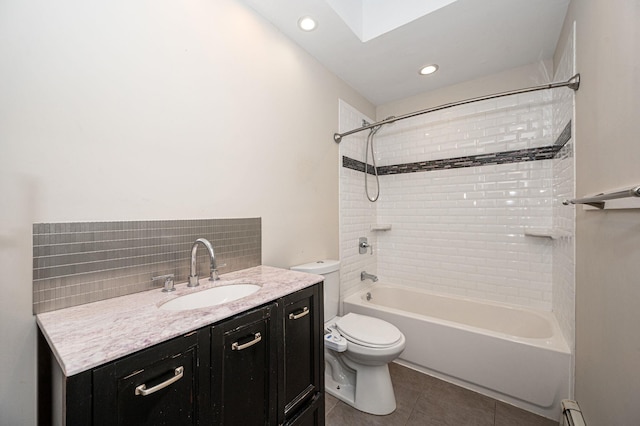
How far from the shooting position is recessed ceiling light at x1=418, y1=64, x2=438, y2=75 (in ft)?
7.25

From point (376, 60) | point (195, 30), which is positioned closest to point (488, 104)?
point (376, 60)

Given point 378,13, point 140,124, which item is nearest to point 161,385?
point 140,124

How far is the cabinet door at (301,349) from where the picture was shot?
1.08 meters

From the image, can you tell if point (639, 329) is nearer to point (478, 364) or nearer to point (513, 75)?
point (478, 364)

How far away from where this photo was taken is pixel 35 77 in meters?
0.87

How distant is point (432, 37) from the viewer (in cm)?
184

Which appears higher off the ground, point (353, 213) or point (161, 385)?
point (353, 213)

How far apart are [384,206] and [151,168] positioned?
2388mm

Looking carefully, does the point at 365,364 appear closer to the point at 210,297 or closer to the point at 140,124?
the point at 210,297

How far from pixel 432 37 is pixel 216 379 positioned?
242cm

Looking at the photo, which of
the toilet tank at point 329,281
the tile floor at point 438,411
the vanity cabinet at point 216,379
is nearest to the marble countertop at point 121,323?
the vanity cabinet at point 216,379

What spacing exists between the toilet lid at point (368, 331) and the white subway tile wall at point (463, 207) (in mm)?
578

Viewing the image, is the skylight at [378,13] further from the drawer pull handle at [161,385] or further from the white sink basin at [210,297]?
the drawer pull handle at [161,385]

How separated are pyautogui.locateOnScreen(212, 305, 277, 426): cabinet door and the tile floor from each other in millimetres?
861
